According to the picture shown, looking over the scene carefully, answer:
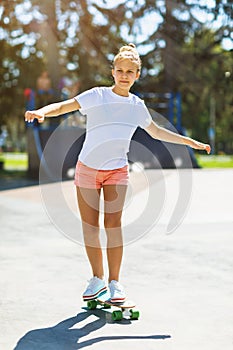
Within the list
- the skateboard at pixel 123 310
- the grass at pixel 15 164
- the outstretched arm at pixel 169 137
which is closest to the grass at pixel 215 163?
the grass at pixel 15 164

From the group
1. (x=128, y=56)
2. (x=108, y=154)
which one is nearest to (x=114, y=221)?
(x=108, y=154)

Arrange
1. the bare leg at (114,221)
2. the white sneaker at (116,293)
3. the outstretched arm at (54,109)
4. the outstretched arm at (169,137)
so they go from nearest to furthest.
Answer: the outstretched arm at (54,109)
the white sneaker at (116,293)
the bare leg at (114,221)
the outstretched arm at (169,137)

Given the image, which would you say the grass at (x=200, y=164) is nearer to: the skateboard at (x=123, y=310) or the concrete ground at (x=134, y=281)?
the concrete ground at (x=134, y=281)

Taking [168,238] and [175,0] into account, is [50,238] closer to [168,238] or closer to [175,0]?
[168,238]

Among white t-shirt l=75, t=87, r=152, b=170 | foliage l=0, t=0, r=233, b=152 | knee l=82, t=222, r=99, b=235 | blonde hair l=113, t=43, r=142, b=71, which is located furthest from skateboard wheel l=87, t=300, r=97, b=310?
foliage l=0, t=0, r=233, b=152

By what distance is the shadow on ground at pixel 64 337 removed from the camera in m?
3.28

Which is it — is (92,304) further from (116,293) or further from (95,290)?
(116,293)

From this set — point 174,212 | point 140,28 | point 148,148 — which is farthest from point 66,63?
point 174,212

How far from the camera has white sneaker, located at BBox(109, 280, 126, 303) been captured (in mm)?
3910

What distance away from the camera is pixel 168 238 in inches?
269

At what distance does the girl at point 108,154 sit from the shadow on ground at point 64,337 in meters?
0.31

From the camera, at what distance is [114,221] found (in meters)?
4.04

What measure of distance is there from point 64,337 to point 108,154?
117cm

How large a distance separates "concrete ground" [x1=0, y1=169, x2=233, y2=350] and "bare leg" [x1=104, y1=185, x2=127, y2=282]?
333 millimetres
